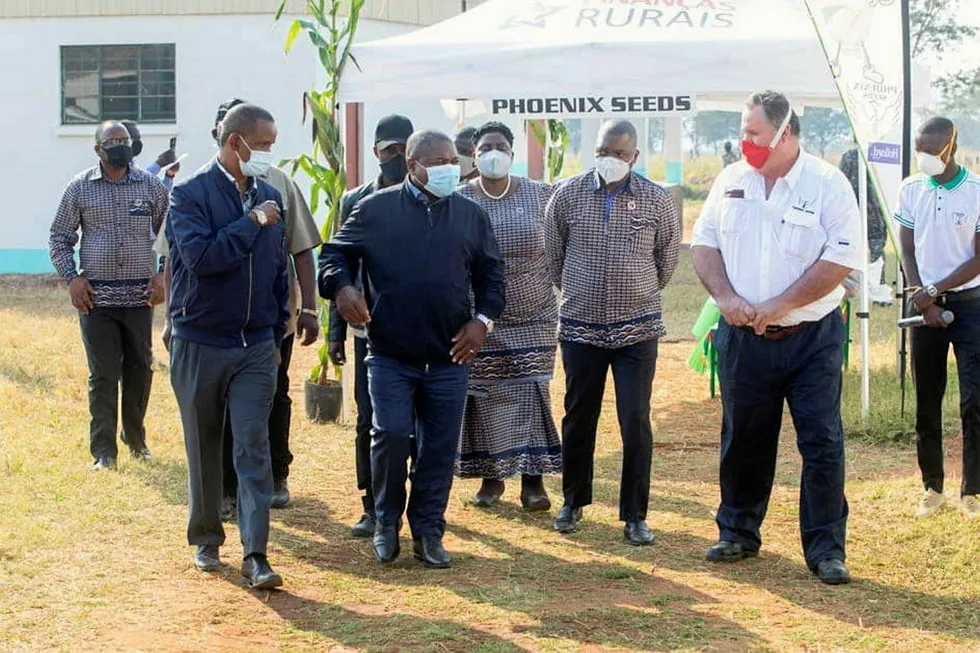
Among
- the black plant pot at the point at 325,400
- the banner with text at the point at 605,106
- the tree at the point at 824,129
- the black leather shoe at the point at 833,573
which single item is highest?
the tree at the point at 824,129

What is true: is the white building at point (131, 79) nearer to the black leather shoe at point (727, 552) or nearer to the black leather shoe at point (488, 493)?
the black leather shoe at point (488, 493)

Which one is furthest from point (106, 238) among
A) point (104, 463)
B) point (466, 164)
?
point (466, 164)

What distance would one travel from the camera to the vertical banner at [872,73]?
31.6 feet

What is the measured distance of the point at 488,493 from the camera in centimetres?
862

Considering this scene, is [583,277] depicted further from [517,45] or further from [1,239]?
[1,239]

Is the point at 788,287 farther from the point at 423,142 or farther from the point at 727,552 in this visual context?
the point at 423,142

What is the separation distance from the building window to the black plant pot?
12216 millimetres

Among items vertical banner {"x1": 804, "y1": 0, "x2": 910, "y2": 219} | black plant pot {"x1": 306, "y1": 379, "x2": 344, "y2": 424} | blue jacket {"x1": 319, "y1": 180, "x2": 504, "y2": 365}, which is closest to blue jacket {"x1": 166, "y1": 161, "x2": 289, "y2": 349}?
blue jacket {"x1": 319, "y1": 180, "x2": 504, "y2": 365}

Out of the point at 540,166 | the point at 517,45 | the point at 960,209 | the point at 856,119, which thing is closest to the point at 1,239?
the point at 540,166

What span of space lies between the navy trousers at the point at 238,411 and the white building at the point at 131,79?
596 inches

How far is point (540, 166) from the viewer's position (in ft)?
88.9

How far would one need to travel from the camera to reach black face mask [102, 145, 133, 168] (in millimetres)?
9242

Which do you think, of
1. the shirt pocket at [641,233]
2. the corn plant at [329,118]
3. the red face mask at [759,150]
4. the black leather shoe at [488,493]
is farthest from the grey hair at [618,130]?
the corn plant at [329,118]

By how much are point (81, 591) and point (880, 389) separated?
25.0 feet
